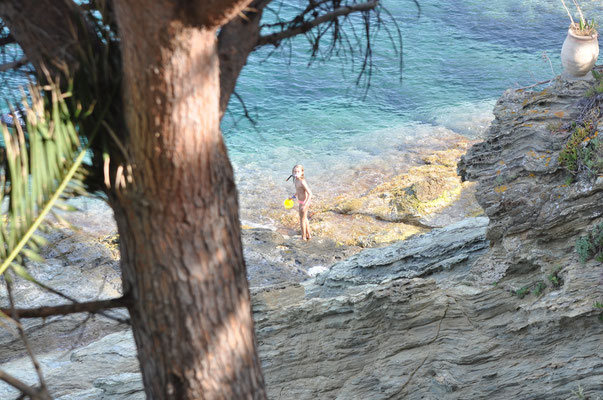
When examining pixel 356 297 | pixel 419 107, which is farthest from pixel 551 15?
pixel 356 297

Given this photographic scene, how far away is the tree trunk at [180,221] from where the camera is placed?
2.24 m

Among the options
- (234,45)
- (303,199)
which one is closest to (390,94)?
(303,199)

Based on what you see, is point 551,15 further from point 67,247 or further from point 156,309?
point 156,309

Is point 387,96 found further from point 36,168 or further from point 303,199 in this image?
point 36,168

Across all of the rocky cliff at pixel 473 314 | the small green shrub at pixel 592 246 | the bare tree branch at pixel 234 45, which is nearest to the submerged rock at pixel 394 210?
the rocky cliff at pixel 473 314

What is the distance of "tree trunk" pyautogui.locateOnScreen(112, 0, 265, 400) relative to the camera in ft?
7.36

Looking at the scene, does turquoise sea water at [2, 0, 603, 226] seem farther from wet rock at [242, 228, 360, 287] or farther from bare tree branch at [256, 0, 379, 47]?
bare tree branch at [256, 0, 379, 47]

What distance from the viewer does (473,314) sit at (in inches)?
191

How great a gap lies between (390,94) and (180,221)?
14.8 m

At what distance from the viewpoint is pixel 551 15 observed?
19.7 meters

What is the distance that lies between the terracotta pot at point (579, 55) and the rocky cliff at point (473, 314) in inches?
46.4

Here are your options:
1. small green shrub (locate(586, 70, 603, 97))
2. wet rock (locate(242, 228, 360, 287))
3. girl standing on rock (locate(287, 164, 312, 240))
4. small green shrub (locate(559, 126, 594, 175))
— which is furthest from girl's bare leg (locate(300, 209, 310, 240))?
small green shrub (locate(559, 126, 594, 175))

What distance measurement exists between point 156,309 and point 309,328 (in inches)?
114

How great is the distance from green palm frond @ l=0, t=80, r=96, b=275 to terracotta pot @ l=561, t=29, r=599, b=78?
6838mm
